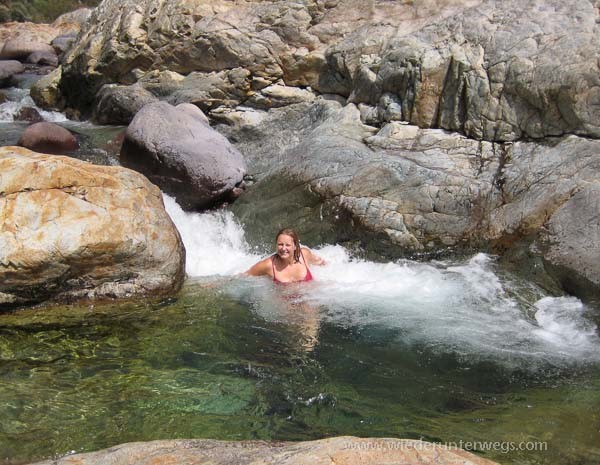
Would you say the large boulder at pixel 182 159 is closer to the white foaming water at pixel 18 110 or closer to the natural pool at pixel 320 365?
the natural pool at pixel 320 365

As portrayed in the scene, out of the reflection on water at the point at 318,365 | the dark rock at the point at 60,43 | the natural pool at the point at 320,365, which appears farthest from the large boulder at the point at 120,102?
the dark rock at the point at 60,43

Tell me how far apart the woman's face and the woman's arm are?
265 mm

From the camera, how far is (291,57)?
33.7 ft

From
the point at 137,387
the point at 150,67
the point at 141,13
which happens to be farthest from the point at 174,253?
the point at 141,13

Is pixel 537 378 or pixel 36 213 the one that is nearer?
pixel 537 378

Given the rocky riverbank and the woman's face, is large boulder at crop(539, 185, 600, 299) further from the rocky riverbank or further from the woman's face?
the woman's face

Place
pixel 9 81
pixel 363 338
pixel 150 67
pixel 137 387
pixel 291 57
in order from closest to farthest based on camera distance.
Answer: pixel 137 387, pixel 363 338, pixel 291 57, pixel 150 67, pixel 9 81

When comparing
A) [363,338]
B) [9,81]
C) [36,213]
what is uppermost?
[36,213]

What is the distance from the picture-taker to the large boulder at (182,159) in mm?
8195

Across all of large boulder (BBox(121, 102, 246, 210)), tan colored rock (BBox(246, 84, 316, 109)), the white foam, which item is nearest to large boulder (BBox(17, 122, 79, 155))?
large boulder (BBox(121, 102, 246, 210))

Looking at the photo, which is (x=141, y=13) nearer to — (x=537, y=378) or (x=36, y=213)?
(x=36, y=213)

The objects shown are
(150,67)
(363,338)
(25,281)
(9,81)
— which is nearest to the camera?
(363,338)

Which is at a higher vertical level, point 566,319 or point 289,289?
point 566,319

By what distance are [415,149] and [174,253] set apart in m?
3.21
